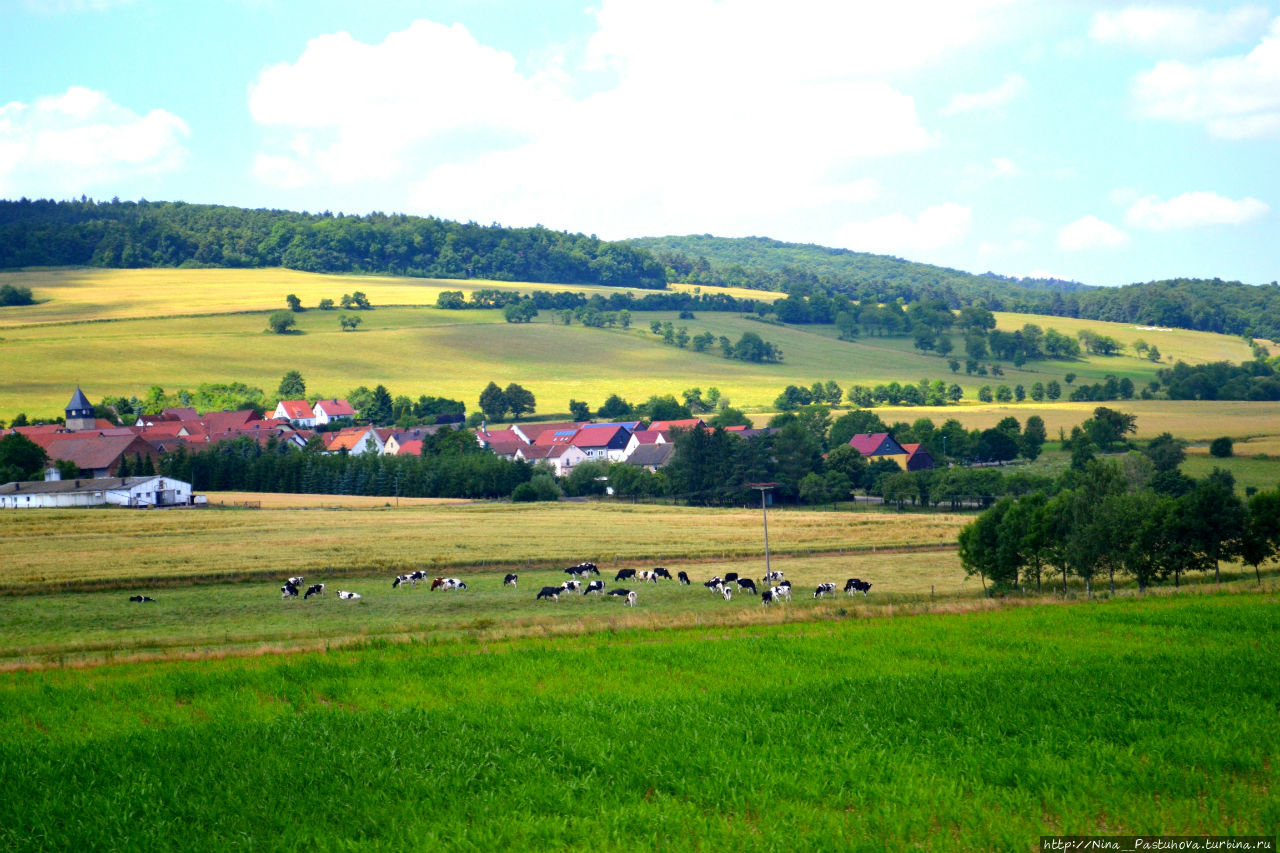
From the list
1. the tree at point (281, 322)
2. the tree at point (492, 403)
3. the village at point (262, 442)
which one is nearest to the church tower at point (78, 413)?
the village at point (262, 442)

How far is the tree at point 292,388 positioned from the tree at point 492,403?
85.2 ft

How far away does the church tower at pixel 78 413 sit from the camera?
11919 centimetres

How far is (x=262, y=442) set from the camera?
119312 mm

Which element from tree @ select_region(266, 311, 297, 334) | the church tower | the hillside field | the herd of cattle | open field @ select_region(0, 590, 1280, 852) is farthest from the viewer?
tree @ select_region(266, 311, 297, 334)

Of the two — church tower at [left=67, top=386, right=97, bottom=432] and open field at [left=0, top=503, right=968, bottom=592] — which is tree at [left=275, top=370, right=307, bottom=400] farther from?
open field at [left=0, top=503, right=968, bottom=592]

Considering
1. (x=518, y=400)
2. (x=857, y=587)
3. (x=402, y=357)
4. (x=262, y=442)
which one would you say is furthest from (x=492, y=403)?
(x=857, y=587)

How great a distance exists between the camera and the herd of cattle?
133ft

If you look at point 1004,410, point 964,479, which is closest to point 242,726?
point 964,479

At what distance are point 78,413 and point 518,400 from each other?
52.4 metres

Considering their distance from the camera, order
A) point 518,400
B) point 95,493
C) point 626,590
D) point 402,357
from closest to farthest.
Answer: point 626,590 → point 95,493 → point 518,400 → point 402,357

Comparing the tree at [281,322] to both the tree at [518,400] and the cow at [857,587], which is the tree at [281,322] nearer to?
the tree at [518,400]

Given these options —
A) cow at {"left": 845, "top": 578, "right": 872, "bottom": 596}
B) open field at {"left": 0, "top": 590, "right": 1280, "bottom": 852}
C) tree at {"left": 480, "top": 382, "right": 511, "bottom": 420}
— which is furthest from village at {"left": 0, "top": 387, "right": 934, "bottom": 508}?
open field at {"left": 0, "top": 590, "right": 1280, "bottom": 852}

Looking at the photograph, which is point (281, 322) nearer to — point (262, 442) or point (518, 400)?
point (518, 400)

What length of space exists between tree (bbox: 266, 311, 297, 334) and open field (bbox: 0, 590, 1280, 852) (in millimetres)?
155929
